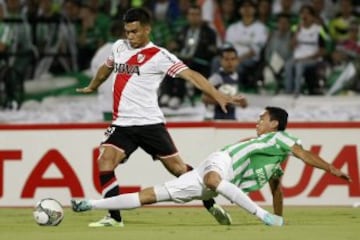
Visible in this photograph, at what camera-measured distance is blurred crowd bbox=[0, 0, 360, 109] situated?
19438 millimetres

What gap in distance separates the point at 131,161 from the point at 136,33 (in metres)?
4.60

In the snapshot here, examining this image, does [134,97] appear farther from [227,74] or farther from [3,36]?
[3,36]

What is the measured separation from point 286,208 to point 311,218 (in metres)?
2.10

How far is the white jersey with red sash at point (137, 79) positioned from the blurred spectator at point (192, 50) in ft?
21.6

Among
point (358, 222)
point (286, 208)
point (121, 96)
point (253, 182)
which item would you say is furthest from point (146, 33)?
point (286, 208)

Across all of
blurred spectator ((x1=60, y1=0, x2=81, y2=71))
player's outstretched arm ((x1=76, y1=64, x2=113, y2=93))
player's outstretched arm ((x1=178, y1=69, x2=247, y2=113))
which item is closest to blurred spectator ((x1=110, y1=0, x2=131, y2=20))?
blurred spectator ((x1=60, y1=0, x2=81, y2=71))

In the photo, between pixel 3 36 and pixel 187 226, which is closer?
pixel 187 226

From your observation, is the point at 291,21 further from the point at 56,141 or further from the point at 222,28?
the point at 56,141

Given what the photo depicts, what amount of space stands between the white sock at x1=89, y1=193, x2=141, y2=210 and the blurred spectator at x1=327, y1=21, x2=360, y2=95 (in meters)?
8.25

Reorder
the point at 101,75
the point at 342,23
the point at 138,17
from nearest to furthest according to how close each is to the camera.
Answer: the point at 138,17
the point at 101,75
the point at 342,23

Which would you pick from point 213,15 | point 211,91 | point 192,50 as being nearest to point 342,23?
point 213,15

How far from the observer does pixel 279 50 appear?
1973cm

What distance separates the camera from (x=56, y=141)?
16719 millimetres

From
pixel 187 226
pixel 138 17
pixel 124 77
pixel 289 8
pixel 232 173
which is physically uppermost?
pixel 138 17
